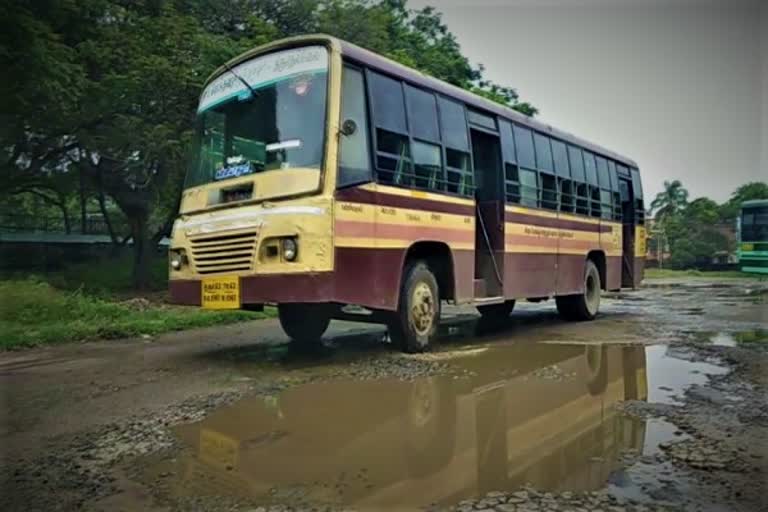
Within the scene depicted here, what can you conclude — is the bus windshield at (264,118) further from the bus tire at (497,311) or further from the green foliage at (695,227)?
the bus tire at (497,311)

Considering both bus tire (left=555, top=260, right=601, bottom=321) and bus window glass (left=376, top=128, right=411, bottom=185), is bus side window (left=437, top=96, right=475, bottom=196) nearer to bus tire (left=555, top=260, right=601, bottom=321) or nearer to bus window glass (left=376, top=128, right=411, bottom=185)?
bus window glass (left=376, top=128, right=411, bottom=185)

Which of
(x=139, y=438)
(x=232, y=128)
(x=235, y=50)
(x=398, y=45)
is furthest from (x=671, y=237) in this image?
(x=139, y=438)

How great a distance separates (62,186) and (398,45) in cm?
906

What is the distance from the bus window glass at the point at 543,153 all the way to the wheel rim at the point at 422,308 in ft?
10.8

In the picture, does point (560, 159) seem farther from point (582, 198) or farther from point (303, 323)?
point (303, 323)

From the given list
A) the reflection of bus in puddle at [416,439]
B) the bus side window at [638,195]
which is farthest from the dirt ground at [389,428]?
the bus side window at [638,195]

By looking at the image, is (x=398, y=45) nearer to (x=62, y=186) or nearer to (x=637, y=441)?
(x=62, y=186)

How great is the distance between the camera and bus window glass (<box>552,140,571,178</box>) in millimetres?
8852

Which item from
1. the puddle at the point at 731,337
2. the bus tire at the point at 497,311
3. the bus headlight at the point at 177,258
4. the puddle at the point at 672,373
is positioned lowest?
the puddle at the point at 672,373

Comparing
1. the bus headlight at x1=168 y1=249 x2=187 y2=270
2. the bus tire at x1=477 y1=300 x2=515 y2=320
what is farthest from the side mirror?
the bus tire at x1=477 y1=300 x2=515 y2=320

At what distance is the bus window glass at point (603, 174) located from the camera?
10.2m

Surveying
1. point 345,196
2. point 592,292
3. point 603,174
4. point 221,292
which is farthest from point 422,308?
point 603,174

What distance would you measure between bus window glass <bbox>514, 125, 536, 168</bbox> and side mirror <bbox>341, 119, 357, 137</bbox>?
347cm

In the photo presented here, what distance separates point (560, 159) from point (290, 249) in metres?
5.57
